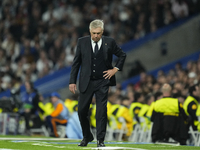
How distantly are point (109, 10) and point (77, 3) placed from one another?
210 cm

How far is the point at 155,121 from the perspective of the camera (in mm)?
11484

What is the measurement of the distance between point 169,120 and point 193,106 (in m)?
0.69

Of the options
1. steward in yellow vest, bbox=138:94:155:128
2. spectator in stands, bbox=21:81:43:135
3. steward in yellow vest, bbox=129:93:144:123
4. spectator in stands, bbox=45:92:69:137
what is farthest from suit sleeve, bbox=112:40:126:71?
spectator in stands, bbox=21:81:43:135

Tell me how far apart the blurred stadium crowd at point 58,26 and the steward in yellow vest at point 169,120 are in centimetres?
904

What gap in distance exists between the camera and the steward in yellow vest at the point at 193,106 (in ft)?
37.7

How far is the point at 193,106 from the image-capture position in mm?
11469

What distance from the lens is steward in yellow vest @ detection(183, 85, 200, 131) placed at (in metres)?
11.5

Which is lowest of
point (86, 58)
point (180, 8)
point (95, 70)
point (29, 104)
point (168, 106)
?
point (168, 106)

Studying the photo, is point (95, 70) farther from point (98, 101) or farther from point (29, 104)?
point (29, 104)

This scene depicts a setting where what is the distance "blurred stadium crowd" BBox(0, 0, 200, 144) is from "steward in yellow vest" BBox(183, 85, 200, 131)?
150 inches

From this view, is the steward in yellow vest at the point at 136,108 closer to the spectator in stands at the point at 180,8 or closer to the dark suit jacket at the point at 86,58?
the dark suit jacket at the point at 86,58

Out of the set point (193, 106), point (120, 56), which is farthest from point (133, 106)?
point (120, 56)

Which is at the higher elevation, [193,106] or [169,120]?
[193,106]

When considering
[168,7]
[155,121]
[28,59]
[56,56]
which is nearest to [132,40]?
[168,7]
